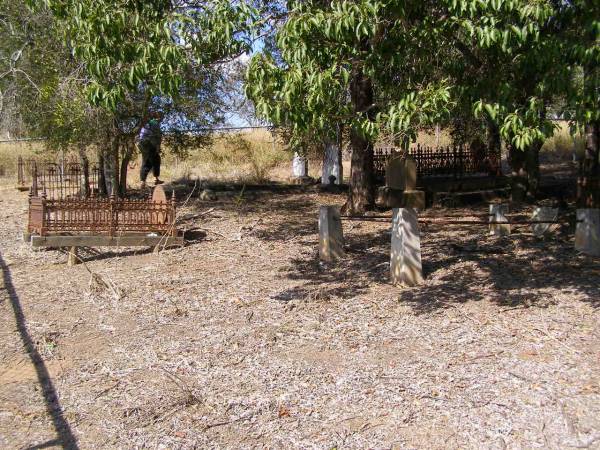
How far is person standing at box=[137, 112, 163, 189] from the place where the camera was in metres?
14.2

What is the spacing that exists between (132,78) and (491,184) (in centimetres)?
1153

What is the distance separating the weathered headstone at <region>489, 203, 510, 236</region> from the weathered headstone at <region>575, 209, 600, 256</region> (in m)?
1.28

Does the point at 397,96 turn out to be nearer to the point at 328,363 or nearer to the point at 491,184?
the point at 328,363

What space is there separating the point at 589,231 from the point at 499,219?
156 centimetres

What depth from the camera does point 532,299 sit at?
23.7 ft

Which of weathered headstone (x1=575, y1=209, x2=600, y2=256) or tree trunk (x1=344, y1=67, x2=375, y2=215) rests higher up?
tree trunk (x1=344, y1=67, x2=375, y2=215)

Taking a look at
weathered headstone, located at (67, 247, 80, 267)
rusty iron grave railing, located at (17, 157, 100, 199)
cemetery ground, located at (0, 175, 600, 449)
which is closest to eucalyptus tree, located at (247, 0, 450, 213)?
cemetery ground, located at (0, 175, 600, 449)

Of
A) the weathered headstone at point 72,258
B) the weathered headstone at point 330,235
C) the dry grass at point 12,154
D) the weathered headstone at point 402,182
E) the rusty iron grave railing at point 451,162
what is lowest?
the weathered headstone at point 72,258

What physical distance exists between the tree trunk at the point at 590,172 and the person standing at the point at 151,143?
316 inches

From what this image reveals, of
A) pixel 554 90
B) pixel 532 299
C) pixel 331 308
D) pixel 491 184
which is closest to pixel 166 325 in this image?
pixel 331 308

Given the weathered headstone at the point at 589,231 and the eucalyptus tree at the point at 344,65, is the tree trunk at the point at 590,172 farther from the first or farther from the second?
the eucalyptus tree at the point at 344,65

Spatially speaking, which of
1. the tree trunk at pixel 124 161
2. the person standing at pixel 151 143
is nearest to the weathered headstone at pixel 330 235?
the person standing at pixel 151 143

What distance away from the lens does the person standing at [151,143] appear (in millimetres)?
14180

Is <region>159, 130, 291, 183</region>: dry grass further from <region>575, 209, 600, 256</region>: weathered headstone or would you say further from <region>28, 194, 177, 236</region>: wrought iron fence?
<region>575, 209, 600, 256</region>: weathered headstone
